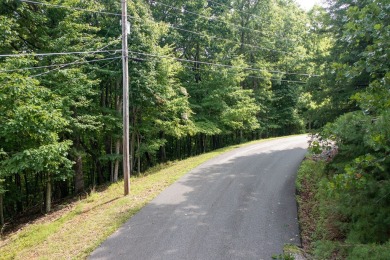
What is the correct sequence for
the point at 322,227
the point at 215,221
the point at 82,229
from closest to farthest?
the point at 322,227, the point at 215,221, the point at 82,229

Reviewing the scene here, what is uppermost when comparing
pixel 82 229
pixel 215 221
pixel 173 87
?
pixel 173 87

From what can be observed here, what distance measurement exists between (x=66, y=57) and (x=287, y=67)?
72.0 ft

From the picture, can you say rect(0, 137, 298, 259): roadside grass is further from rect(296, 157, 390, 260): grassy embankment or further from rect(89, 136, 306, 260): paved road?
rect(296, 157, 390, 260): grassy embankment

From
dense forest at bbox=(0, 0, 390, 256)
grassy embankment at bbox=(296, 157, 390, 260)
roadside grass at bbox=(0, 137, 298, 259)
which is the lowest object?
roadside grass at bbox=(0, 137, 298, 259)

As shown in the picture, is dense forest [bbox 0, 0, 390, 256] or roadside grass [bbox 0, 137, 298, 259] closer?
dense forest [bbox 0, 0, 390, 256]

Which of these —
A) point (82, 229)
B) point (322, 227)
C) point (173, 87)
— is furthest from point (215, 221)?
point (173, 87)

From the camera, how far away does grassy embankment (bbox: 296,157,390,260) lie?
10.9ft

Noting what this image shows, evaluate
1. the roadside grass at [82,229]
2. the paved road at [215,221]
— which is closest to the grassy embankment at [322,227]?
the paved road at [215,221]

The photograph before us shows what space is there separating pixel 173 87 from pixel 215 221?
11551mm

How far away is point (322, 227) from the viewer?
6.19 m

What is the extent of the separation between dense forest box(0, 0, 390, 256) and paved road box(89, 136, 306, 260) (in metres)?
1.78

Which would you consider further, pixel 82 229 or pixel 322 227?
pixel 82 229

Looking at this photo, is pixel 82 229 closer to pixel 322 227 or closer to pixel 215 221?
pixel 215 221

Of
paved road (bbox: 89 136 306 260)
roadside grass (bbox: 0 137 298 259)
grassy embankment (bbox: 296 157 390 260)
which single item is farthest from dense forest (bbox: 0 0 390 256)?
roadside grass (bbox: 0 137 298 259)
